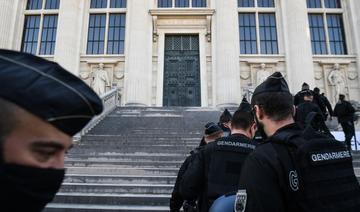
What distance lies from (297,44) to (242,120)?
1738cm

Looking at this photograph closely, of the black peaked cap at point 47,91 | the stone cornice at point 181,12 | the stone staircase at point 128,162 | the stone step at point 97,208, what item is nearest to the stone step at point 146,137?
the stone staircase at point 128,162

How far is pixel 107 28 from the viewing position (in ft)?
66.6

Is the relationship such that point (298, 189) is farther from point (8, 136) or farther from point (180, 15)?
point (180, 15)

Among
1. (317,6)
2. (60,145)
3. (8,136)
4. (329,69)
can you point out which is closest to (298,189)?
(60,145)

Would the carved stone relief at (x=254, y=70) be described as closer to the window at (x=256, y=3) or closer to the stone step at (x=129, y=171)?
the window at (x=256, y=3)

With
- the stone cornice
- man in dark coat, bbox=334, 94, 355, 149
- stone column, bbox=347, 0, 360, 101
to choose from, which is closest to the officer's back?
man in dark coat, bbox=334, 94, 355, 149

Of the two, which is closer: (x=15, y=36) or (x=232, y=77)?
(x=232, y=77)

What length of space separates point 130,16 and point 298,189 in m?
19.0

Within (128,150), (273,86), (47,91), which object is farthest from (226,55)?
(47,91)

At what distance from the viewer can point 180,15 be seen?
66.1 feet

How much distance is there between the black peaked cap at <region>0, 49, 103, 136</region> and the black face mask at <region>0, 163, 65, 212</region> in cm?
17

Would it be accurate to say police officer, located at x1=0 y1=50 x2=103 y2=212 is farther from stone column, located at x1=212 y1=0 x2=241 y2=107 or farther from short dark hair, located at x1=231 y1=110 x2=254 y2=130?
stone column, located at x1=212 y1=0 x2=241 y2=107

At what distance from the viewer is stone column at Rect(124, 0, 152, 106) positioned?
18141 millimetres

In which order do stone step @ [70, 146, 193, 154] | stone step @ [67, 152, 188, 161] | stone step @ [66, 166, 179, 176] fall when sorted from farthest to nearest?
stone step @ [70, 146, 193, 154] → stone step @ [67, 152, 188, 161] → stone step @ [66, 166, 179, 176]
